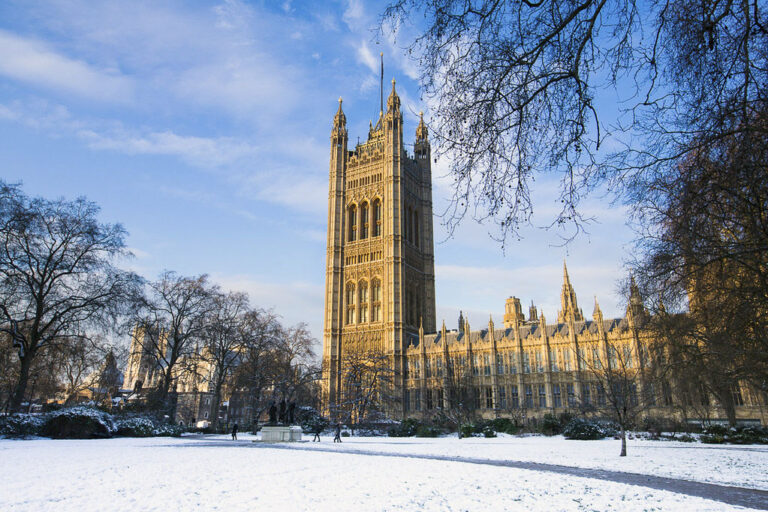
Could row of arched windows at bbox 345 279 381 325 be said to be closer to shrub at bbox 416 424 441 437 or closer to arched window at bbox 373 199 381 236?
arched window at bbox 373 199 381 236

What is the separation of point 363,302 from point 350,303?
1866 mm

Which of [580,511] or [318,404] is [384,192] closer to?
[318,404]

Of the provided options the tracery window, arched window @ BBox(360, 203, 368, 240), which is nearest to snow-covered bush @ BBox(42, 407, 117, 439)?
arched window @ BBox(360, 203, 368, 240)

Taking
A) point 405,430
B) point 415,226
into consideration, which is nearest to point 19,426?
point 405,430

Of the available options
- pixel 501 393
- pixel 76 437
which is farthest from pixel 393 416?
pixel 76 437

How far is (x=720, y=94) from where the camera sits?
419 centimetres

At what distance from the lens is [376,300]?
62.9 m

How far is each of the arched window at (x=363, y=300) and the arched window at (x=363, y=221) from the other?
681cm

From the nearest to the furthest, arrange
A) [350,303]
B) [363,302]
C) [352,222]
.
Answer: [363,302] → [350,303] → [352,222]

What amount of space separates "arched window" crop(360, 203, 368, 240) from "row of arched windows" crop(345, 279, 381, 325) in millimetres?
6794

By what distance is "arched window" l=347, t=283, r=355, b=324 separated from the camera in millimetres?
63625

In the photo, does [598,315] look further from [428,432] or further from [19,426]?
[19,426]

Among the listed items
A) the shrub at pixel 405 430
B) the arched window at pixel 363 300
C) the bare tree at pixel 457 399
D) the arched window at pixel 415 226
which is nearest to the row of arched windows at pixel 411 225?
the arched window at pixel 415 226

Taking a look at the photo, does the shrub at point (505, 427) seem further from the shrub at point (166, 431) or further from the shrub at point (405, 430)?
the shrub at point (166, 431)
